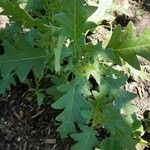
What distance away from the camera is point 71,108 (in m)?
2.38

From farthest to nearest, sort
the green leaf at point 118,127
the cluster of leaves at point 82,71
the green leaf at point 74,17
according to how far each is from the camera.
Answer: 1. the green leaf at point 118,127
2. the cluster of leaves at point 82,71
3. the green leaf at point 74,17

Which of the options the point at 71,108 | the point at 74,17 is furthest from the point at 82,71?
the point at 74,17

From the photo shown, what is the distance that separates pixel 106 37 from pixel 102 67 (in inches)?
23.5

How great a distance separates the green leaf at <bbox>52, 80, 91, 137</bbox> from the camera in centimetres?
238

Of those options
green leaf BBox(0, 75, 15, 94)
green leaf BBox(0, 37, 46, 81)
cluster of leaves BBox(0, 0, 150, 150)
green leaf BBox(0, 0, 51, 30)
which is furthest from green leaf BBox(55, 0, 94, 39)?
green leaf BBox(0, 75, 15, 94)

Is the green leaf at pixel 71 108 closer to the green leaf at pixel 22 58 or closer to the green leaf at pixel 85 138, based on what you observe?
the green leaf at pixel 85 138

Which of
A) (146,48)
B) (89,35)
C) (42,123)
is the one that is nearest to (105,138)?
(42,123)

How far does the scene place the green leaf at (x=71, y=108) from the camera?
238 centimetres

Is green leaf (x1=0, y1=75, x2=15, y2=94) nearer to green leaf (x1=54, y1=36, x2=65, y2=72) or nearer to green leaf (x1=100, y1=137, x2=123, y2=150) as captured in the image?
green leaf (x1=54, y1=36, x2=65, y2=72)

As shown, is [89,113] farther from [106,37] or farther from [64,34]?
[106,37]

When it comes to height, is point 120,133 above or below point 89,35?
below

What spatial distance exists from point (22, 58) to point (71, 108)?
1.41 feet

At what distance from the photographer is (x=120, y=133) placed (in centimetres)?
246

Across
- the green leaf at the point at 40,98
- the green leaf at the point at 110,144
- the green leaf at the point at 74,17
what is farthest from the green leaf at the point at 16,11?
the green leaf at the point at 110,144
